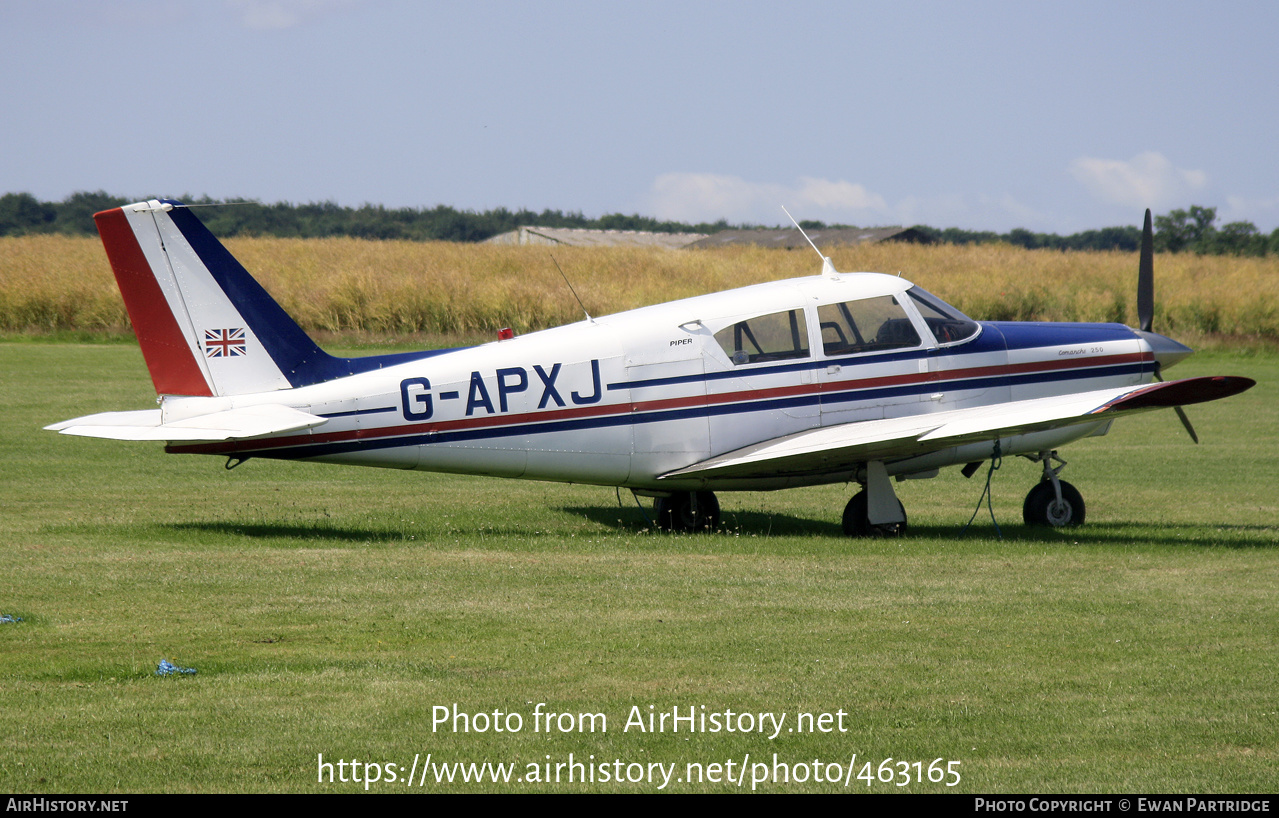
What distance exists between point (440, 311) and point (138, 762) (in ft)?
104

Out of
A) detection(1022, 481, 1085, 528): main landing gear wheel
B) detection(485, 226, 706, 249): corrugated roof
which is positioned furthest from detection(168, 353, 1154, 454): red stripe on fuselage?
detection(485, 226, 706, 249): corrugated roof

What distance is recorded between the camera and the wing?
419 inches

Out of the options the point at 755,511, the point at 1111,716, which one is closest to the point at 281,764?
the point at 1111,716

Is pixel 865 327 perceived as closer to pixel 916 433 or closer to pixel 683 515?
pixel 916 433

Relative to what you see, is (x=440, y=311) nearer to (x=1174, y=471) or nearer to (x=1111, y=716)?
(x=1174, y=471)

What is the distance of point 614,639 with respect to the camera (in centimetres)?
753

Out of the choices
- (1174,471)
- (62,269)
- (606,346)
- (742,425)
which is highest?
(62,269)

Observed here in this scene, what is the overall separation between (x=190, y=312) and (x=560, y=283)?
30.3m

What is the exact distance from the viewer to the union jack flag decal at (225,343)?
10727mm

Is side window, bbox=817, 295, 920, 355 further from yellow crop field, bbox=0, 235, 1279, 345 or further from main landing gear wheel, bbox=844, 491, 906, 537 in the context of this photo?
yellow crop field, bbox=0, 235, 1279, 345

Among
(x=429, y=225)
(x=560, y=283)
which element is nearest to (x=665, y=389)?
(x=560, y=283)

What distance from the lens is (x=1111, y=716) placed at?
19.9 ft

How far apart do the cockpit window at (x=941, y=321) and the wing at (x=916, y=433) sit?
74cm

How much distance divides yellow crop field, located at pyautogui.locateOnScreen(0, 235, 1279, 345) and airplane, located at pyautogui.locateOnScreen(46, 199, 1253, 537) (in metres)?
24.5
